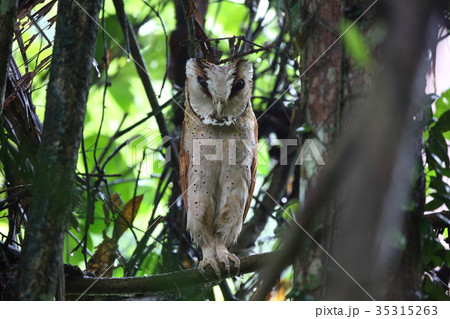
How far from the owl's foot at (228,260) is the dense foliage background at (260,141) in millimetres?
98

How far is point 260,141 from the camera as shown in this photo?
2.81 m

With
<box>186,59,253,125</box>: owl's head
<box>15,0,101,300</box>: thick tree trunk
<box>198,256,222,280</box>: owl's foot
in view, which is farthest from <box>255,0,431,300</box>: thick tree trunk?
<box>198,256,222,280</box>: owl's foot

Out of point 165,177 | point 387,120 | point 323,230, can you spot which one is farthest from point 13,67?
point 387,120

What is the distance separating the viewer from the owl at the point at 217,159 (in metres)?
2.09

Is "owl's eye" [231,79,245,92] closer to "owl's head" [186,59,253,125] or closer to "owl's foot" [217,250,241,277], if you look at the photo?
"owl's head" [186,59,253,125]

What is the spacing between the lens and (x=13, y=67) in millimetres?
1819

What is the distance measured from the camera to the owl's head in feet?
6.59

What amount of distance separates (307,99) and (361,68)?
4.6 inches

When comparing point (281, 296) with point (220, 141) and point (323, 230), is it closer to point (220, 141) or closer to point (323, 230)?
point (220, 141)

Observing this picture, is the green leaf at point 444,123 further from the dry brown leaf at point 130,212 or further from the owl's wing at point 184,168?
the dry brown leaf at point 130,212

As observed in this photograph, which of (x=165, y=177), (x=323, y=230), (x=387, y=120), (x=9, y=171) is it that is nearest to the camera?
(x=387, y=120)

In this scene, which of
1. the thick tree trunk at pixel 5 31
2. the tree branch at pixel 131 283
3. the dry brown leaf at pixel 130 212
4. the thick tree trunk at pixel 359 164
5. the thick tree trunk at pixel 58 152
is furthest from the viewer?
the dry brown leaf at pixel 130 212

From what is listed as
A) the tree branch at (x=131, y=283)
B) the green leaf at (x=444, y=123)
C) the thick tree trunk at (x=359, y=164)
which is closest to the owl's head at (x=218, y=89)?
the tree branch at (x=131, y=283)

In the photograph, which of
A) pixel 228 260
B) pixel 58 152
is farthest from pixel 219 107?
pixel 58 152
